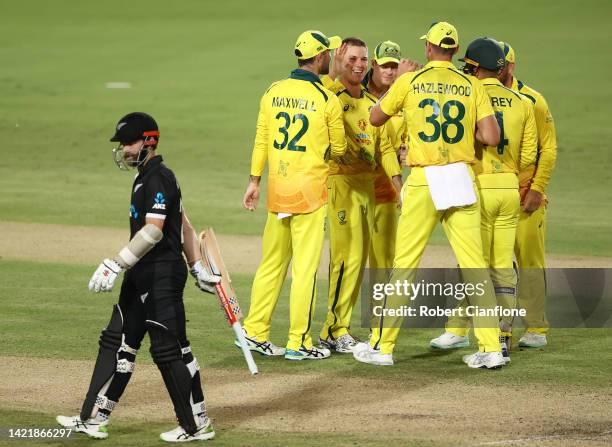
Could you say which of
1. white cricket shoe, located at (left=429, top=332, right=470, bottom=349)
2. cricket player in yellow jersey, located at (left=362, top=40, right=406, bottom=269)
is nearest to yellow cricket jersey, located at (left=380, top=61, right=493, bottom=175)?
cricket player in yellow jersey, located at (left=362, top=40, right=406, bottom=269)

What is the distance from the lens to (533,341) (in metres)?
9.88

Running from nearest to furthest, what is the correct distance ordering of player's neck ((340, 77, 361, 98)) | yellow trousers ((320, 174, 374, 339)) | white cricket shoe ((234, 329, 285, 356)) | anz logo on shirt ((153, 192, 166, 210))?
anz logo on shirt ((153, 192, 166, 210)), white cricket shoe ((234, 329, 285, 356)), yellow trousers ((320, 174, 374, 339)), player's neck ((340, 77, 361, 98))

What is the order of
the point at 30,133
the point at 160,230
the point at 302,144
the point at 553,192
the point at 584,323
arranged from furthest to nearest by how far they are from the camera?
the point at 30,133 < the point at 553,192 < the point at 584,323 < the point at 302,144 < the point at 160,230

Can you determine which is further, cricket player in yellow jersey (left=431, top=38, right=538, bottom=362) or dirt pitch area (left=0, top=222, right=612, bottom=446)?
cricket player in yellow jersey (left=431, top=38, right=538, bottom=362)

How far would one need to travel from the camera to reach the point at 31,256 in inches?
539

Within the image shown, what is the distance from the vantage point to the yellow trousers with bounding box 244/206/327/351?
9.23m

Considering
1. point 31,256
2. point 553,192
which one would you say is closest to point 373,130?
point 31,256

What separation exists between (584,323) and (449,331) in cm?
152

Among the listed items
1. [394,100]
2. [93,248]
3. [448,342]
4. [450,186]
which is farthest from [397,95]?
[93,248]

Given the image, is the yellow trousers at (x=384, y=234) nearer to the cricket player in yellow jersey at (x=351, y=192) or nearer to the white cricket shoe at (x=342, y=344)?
the cricket player in yellow jersey at (x=351, y=192)

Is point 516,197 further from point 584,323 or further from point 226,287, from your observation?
point 226,287

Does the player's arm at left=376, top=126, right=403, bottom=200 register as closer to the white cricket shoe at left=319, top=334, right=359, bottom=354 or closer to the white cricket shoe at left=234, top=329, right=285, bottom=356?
the white cricket shoe at left=319, top=334, right=359, bottom=354

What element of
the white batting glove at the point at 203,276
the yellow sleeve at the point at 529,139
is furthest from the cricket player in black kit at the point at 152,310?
the yellow sleeve at the point at 529,139

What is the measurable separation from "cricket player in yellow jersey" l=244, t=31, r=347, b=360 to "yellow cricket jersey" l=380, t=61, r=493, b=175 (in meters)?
0.58
